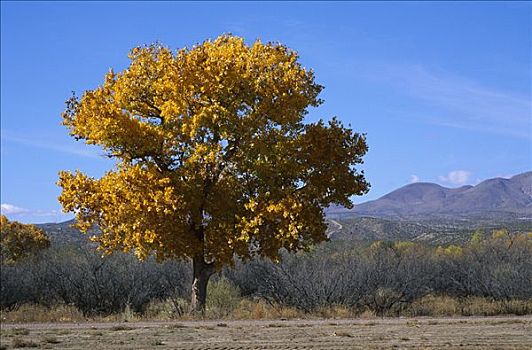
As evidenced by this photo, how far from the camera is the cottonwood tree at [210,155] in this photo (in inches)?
795

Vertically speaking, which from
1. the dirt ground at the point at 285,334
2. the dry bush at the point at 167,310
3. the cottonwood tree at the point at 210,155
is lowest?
the dirt ground at the point at 285,334

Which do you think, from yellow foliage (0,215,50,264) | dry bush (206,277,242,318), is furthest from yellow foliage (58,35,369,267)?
yellow foliage (0,215,50,264)

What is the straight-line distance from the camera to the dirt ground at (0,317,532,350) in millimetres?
14766

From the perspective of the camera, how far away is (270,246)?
70.4ft

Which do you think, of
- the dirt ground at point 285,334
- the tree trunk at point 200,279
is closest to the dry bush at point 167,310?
the tree trunk at point 200,279

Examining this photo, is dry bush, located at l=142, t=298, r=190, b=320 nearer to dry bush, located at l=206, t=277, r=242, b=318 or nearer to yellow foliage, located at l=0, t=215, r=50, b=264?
dry bush, located at l=206, t=277, r=242, b=318

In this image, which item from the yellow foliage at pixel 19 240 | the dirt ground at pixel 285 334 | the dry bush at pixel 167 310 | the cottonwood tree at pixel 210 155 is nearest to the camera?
the dirt ground at pixel 285 334

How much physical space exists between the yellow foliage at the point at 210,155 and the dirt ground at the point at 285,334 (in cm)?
270

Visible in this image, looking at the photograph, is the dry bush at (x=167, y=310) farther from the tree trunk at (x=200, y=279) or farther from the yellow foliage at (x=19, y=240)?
the yellow foliage at (x=19, y=240)

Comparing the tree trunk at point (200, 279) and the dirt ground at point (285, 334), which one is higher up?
the tree trunk at point (200, 279)

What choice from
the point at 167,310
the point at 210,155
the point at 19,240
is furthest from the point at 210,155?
the point at 19,240

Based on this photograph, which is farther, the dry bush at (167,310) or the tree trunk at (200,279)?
the tree trunk at (200,279)

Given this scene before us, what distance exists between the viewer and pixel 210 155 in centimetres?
2009

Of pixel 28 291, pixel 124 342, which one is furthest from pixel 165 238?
pixel 28 291
